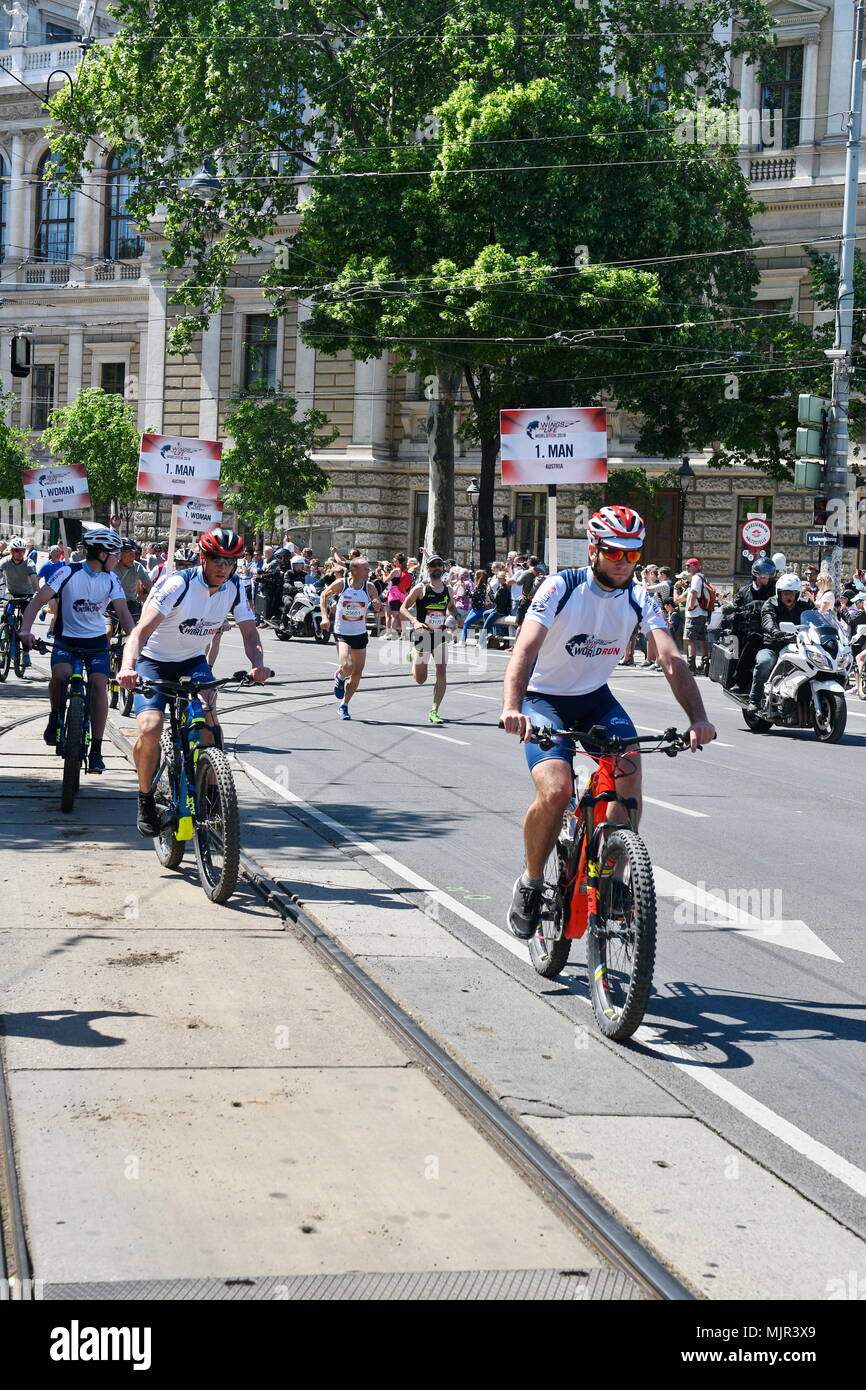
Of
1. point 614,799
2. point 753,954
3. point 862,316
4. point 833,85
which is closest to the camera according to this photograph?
point 614,799

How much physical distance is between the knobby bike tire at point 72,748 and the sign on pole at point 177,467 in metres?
13.4

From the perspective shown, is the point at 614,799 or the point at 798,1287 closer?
the point at 798,1287

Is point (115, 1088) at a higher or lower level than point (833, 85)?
lower

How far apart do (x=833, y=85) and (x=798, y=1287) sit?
1718 inches

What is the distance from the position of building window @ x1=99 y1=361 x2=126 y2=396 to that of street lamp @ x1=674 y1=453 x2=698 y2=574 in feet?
73.0

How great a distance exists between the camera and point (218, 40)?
1492 inches

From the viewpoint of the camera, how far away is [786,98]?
44.3 metres

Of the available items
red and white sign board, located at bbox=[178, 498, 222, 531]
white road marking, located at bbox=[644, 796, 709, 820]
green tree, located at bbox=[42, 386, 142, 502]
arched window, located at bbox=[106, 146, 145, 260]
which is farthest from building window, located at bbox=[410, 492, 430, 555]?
white road marking, located at bbox=[644, 796, 709, 820]

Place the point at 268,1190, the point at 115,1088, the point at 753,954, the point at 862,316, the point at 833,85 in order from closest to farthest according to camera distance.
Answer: the point at 268,1190 → the point at 115,1088 → the point at 753,954 → the point at 862,316 → the point at 833,85

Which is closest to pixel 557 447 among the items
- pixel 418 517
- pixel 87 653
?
pixel 87 653

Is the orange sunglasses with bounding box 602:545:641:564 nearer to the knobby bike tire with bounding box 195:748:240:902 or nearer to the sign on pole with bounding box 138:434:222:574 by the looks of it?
the knobby bike tire with bounding box 195:748:240:902

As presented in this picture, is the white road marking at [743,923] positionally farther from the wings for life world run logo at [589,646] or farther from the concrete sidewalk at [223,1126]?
the concrete sidewalk at [223,1126]

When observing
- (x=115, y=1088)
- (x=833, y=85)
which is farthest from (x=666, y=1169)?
(x=833, y=85)
